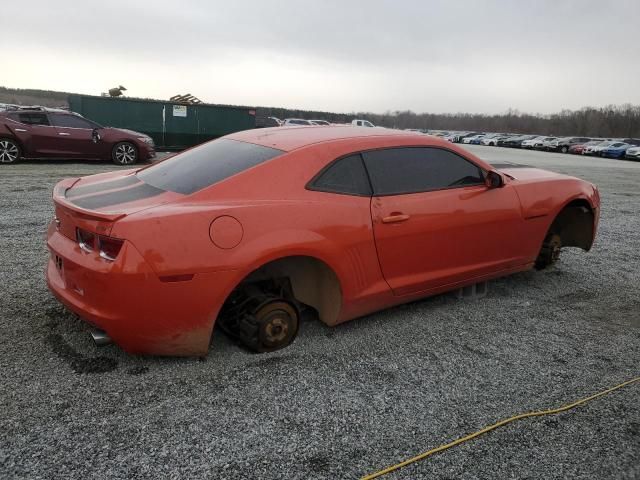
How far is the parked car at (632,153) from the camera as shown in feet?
113

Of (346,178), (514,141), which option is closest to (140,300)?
(346,178)

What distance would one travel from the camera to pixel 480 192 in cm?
405

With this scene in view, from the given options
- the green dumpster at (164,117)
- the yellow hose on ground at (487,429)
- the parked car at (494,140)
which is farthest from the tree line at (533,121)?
the yellow hose on ground at (487,429)

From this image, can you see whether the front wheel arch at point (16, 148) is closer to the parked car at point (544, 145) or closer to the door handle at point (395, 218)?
the door handle at point (395, 218)

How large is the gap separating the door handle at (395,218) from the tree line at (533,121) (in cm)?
6042

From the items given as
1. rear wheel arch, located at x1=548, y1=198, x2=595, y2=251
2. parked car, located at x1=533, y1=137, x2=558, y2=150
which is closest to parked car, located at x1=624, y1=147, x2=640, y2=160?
parked car, located at x1=533, y1=137, x2=558, y2=150

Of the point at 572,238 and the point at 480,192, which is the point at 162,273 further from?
the point at 572,238

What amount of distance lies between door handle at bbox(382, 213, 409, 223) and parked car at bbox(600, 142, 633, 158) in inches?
1542

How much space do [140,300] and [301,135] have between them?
65.4 inches

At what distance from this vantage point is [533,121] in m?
102

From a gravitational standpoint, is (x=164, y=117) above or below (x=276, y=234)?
above

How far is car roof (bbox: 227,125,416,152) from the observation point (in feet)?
11.4

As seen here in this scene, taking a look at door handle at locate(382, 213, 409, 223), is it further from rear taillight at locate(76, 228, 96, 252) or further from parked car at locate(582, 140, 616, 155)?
parked car at locate(582, 140, 616, 155)

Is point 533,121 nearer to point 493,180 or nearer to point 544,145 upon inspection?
point 544,145
